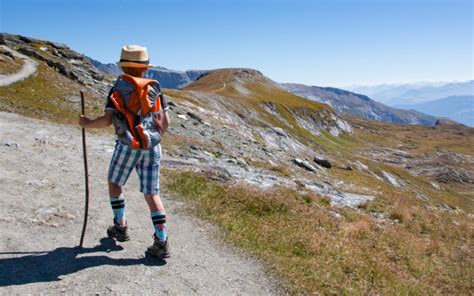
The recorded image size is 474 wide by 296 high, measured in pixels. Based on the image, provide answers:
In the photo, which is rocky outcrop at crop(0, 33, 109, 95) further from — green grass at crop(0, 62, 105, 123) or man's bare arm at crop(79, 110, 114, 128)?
man's bare arm at crop(79, 110, 114, 128)

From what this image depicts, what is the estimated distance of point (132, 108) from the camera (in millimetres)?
7438

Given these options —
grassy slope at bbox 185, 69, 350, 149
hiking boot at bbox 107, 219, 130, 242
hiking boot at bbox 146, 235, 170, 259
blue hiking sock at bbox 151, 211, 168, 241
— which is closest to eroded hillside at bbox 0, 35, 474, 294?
hiking boot at bbox 146, 235, 170, 259

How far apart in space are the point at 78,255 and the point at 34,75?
3350 centimetres

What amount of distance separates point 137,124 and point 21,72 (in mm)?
35219

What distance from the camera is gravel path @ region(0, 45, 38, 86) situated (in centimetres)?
3350

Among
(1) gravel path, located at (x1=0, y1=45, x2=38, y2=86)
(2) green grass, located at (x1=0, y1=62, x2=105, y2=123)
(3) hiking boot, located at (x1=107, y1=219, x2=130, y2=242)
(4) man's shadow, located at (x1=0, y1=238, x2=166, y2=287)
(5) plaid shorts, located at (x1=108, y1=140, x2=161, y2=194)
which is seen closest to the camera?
(4) man's shadow, located at (x1=0, y1=238, x2=166, y2=287)

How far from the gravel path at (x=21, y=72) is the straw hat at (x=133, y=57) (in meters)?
29.7

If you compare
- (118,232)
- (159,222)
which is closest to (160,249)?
(159,222)

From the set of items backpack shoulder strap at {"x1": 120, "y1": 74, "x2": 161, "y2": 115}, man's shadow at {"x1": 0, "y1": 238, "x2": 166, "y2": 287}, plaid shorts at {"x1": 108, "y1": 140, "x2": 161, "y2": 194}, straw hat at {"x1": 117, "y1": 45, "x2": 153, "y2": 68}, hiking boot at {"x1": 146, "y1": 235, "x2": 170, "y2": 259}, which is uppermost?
straw hat at {"x1": 117, "y1": 45, "x2": 153, "y2": 68}

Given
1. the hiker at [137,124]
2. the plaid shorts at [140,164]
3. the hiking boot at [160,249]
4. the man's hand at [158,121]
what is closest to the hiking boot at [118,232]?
the hiker at [137,124]

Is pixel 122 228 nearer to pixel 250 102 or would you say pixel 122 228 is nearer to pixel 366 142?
pixel 250 102

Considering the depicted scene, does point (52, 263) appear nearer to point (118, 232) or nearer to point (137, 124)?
point (118, 232)

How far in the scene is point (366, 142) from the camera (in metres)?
147

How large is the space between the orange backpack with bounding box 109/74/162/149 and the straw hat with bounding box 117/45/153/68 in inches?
9.7
